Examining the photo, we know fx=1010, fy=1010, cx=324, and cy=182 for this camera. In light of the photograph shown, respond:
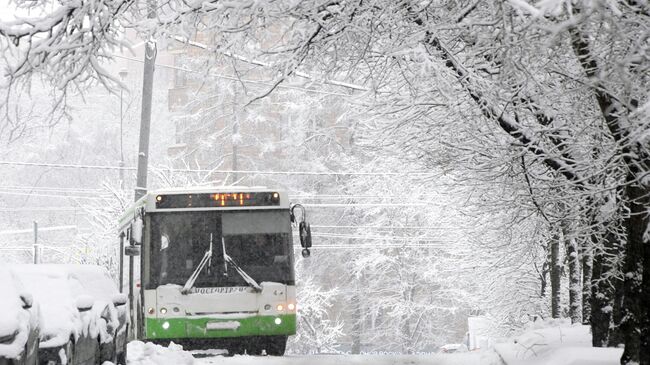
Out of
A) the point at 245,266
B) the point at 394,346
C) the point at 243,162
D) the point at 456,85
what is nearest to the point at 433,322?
the point at 394,346

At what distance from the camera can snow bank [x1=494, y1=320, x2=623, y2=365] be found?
34.6ft

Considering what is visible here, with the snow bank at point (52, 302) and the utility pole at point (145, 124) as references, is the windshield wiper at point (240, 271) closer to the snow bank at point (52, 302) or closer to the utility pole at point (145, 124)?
the utility pole at point (145, 124)

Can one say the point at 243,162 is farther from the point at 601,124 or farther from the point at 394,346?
the point at 601,124

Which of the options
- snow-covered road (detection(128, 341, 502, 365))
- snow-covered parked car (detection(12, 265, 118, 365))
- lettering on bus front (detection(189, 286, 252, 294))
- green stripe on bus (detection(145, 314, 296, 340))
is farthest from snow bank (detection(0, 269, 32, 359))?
lettering on bus front (detection(189, 286, 252, 294))

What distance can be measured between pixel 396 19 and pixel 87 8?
2.79 metres

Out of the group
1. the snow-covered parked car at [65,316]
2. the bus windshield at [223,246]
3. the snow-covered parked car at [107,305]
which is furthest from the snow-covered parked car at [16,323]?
the bus windshield at [223,246]

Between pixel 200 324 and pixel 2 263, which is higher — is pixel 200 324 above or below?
below

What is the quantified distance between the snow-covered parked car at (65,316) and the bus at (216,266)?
5.86 m

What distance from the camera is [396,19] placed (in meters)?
9.13

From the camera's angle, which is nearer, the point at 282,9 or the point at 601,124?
the point at 282,9

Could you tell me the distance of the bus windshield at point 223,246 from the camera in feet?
57.4

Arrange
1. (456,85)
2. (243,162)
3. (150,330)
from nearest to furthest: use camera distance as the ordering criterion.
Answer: (456,85)
(150,330)
(243,162)

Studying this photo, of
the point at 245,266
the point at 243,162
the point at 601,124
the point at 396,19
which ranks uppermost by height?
the point at 243,162

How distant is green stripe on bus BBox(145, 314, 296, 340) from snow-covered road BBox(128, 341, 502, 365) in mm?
457
